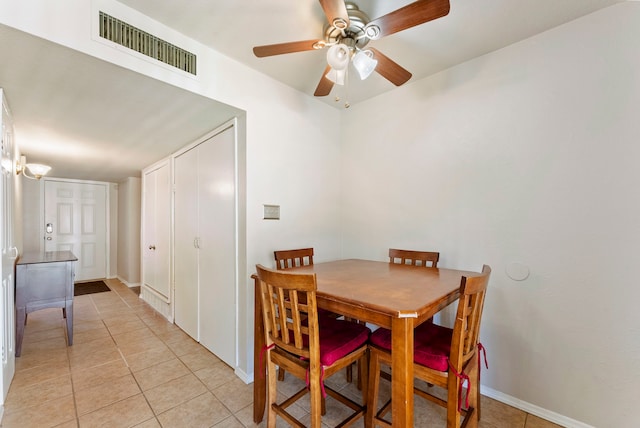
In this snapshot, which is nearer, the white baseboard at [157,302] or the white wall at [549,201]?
the white wall at [549,201]

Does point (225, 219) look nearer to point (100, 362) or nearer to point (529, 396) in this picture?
point (100, 362)

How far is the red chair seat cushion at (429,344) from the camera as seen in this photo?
1.25 metres

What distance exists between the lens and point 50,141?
2.81 metres

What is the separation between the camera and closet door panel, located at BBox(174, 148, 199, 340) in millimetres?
2865

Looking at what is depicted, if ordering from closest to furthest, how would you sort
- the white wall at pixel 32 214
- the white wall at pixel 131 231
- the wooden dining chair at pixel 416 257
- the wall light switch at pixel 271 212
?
1. the wooden dining chair at pixel 416 257
2. the wall light switch at pixel 271 212
3. the white wall at pixel 32 214
4. the white wall at pixel 131 231

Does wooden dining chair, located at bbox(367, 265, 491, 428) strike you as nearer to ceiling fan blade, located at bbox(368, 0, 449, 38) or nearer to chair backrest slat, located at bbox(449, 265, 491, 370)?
chair backrest slat, located at bbox(449, 265, 491, 370)

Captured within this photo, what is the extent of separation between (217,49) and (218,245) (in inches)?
63.1

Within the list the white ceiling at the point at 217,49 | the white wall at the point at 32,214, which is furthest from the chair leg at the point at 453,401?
the white wall at the point at 32,214

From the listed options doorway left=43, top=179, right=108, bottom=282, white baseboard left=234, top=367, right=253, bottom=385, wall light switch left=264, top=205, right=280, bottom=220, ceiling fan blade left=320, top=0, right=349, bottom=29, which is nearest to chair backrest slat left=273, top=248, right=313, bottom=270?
wall light switch left=264, top=205, right=280, bottom=220

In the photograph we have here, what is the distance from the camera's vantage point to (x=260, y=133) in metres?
2.24

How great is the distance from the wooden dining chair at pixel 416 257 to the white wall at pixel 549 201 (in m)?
0.17

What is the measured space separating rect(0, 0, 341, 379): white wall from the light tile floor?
1.20ft

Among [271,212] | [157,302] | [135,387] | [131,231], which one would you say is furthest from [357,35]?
[131,231]

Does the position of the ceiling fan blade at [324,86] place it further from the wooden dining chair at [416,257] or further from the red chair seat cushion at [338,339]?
the red chair seat cushion at [338,339]
